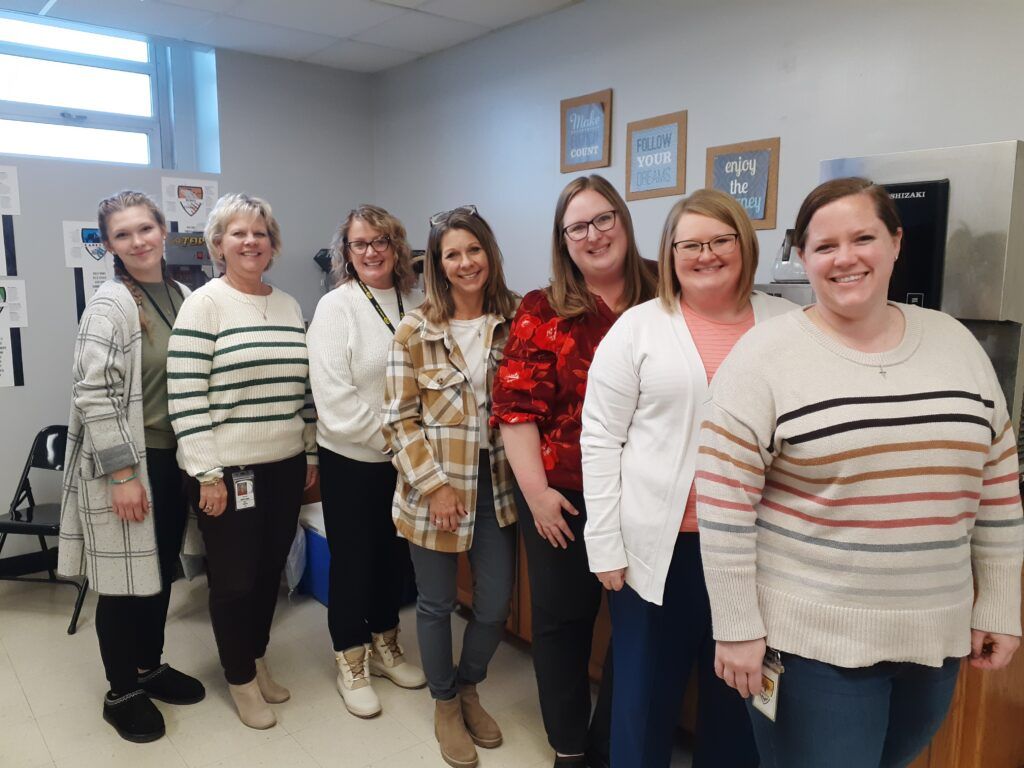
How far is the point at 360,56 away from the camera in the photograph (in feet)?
13.1

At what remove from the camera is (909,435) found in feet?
3.64

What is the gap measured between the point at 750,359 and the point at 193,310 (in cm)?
148

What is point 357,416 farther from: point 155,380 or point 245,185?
point 245,185

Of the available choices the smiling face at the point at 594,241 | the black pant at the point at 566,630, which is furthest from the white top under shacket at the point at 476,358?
the smiling face at the point at 594,241

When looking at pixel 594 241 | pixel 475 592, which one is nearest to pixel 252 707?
pixel 475 592

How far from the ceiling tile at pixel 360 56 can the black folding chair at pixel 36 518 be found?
223 centimetres

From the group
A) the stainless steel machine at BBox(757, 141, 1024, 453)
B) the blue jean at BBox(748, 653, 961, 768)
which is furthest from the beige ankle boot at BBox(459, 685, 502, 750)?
the stainless steel machine at BBox(757, 141, 1024, 453)

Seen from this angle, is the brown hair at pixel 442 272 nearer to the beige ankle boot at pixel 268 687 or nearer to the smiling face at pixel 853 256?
the smiling face at pixel 853 256

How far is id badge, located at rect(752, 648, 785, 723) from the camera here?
47.6 inches

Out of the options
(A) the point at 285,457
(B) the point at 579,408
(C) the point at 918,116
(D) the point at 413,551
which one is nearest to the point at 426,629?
(D) the point at 413,551

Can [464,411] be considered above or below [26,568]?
above

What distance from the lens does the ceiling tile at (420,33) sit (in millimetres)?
3400

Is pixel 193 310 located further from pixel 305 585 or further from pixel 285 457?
pixel 305 585

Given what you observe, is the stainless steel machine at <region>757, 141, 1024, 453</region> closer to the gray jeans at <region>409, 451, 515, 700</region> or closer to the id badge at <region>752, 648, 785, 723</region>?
the id badge at <region>752, 648, 785, 723</region>
